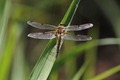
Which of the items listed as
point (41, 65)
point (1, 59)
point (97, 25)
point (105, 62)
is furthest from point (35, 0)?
point (41, 65)

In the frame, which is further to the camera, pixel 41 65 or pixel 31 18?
pixel 31 18

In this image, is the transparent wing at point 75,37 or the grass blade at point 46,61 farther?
the transparent wing at point 75,37

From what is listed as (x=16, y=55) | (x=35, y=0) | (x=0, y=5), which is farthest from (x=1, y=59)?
(x=35, y=0)

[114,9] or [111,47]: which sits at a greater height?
[114,9]

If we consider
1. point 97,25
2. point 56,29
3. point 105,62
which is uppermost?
point 56,29

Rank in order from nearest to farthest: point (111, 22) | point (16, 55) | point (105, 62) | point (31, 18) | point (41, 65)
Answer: point (41, 65) → point (16, 55) → point (31, 18) → point (111, 22) → point (105, 62)

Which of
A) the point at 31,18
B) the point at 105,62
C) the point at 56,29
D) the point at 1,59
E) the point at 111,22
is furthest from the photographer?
the point at 105,62

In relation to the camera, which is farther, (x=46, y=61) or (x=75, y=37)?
(x=75, y=37)

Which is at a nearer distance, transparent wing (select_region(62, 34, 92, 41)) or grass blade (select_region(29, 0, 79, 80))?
grass blade (select_region(29, 0, 79, 80))

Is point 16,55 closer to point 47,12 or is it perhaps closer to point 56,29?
point 56,29
